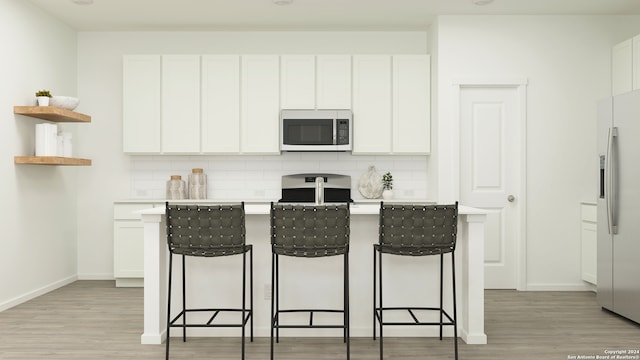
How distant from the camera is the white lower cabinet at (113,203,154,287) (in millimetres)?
5258

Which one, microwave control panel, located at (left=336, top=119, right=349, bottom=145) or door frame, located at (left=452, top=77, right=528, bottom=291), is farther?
microwave control panel, located at (left=336, top=119, right=349, bottom=145)

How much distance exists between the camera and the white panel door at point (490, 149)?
522cm

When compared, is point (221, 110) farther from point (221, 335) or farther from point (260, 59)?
point (221, 335)

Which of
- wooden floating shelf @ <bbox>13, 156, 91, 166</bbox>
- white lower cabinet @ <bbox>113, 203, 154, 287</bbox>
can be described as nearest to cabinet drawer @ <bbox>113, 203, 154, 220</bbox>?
white lower cabinet @ <bbox>113, 203, 154, 287</bbox>

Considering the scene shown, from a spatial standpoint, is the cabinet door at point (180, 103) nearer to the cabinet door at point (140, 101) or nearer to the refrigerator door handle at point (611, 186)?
the cabinet door at point (140, 101)

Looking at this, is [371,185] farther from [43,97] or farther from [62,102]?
[43,97]

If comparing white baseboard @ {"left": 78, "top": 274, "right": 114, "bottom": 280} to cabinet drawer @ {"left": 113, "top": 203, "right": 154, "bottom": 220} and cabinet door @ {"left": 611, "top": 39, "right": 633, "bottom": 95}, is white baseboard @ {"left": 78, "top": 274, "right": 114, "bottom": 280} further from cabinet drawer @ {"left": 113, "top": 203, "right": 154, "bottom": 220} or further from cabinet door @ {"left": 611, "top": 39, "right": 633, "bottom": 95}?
cabinet door @ {"left": 611, "top": 39, "right": 633, "bottom": 95}

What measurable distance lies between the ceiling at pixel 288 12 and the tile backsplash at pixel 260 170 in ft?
4.87

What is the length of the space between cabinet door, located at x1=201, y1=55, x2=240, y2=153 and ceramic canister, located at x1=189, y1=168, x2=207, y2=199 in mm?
412

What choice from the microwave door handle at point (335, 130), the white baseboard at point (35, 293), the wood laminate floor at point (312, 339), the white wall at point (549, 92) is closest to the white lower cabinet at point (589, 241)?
the white wall at point (549, 92)

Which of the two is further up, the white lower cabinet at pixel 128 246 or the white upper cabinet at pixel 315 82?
the white upper cabinet at pixel 315 82

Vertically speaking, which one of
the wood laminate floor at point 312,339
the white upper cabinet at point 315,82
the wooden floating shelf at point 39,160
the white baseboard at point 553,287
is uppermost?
the white upper cabinet at point 315,82

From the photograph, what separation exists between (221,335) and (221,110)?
2.69m

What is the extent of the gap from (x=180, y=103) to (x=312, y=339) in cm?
313
